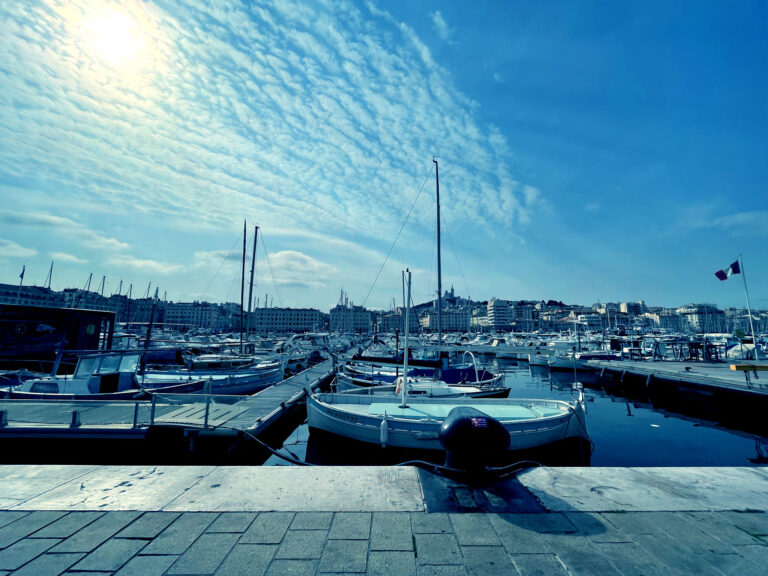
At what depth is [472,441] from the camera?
16.8ft

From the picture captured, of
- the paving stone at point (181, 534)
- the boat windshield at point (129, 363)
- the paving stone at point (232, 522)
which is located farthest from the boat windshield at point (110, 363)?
the paving stone at point (232, 522)

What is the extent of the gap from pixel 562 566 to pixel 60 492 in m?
6.41

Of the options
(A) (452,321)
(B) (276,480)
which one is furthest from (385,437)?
(A) (452,321)

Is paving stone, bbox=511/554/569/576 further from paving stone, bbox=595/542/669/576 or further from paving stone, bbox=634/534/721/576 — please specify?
paving stone, bbox=634/534/721/576

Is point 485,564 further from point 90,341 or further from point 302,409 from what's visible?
point 90,341

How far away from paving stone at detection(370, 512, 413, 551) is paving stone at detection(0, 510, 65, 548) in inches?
150

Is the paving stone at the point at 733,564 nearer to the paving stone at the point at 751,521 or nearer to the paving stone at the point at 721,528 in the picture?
the paving stone at the point at 721,528

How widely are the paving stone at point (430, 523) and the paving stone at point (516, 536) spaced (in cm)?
55

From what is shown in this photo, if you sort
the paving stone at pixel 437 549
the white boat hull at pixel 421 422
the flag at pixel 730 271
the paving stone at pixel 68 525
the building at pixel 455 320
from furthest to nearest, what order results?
the building at pixel 455 320 < the flag at pixel 730 271 < the white boat hull at pixel 421 422 < the paving stone at pixel 68 525 < the paving stone at pixel 437 549

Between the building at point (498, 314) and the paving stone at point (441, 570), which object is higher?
the building at point (498, 314)

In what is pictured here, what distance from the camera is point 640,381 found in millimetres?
30156

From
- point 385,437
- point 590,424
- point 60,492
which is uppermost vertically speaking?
point 60,492

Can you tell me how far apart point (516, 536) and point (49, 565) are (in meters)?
4.70

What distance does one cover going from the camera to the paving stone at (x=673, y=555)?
11.2 feet
